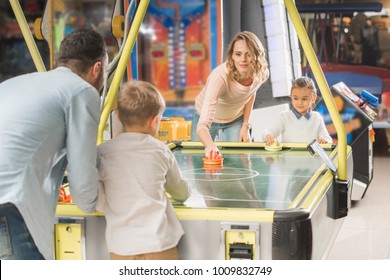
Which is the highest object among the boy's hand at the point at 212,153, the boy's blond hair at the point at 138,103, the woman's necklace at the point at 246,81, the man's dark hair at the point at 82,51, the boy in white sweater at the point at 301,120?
the man's dark hair at the point at 82,51

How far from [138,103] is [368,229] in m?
1.73

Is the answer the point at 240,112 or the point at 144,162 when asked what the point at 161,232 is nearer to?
the point at 144,162

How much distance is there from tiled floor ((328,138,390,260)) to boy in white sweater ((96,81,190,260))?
114cm

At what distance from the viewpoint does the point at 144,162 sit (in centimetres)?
143

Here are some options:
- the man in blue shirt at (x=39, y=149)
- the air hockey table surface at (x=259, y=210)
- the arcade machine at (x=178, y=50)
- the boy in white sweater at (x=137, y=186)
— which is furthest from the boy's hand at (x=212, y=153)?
the arcade machine at (x=178, y=50)

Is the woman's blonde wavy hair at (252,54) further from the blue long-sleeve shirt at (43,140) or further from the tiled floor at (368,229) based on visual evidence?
the blue long-sleeve shirt at (43,140)

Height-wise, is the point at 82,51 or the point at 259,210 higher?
the point at 82,51

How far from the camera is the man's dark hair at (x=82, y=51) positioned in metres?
1.42

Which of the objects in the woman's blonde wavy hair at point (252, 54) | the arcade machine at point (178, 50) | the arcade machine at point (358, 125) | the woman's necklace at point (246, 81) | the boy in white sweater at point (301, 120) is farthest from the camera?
the arcade machine at point (178, 50)

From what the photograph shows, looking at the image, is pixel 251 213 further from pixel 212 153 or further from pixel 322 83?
pixel 212 153

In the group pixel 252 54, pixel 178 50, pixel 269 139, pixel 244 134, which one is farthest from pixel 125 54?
pixel 178 50

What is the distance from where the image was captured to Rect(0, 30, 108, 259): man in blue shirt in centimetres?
133

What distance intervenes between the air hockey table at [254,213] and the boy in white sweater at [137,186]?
0.06 meters

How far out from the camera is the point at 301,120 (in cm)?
289
